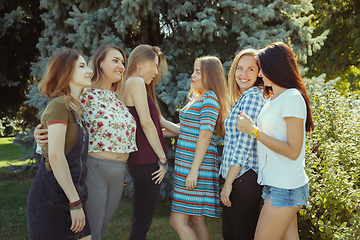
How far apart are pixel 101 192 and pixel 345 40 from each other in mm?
11523

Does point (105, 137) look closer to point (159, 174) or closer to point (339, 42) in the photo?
point (159, 174)

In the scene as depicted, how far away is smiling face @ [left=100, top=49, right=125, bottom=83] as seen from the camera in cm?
257

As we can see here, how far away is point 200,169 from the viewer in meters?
2.85

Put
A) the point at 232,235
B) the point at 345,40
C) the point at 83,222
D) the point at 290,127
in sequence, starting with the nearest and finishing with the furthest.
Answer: the point at 290,127 → the point at 83,222 → the point at 232,235 → the point at 345,40

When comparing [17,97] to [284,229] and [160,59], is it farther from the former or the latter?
[284,229]

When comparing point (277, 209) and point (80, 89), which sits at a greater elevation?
point (80, 89)

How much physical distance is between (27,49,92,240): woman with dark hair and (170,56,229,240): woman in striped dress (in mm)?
1007

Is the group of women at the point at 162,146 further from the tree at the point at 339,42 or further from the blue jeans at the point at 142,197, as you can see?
the tree at the point at 339,42

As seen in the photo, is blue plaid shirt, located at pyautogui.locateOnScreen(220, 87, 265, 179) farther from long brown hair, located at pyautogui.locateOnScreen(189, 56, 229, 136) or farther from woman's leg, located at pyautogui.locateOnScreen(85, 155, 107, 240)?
woman's leg, located at pyautogui.locateOnScreen(85, 155, 107, 240)

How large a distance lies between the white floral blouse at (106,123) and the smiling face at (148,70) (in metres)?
0.43

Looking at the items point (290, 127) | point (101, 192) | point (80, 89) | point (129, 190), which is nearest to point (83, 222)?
point (101, 192)

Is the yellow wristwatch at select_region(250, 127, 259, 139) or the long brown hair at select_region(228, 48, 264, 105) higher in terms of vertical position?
the long brown hair at select_region(228, 48, 264, 105)

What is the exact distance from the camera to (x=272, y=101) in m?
2.07

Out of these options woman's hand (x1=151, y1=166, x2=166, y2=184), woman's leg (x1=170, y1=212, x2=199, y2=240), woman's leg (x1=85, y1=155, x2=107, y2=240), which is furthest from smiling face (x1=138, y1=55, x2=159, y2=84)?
woman's leg (x1=170, y1=212, x2=199, y2=240)
